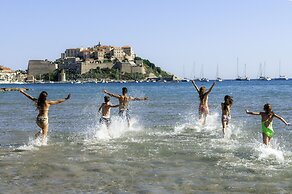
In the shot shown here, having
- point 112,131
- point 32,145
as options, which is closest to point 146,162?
point 32,145

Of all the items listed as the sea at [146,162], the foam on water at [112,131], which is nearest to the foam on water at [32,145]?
the sea at [146,162]

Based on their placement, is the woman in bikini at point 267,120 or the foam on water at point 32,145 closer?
the woman in bikini at point 267,120

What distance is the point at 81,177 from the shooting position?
27.7 ft

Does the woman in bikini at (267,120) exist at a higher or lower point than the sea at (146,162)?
higher

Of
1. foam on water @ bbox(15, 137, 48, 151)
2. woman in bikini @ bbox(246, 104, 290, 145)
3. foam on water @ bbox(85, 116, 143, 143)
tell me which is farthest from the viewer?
foam on water @ bbox(85, 116, 143, 143)

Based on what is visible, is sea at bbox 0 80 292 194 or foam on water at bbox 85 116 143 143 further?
foam on water at bbox 85 116 143 143

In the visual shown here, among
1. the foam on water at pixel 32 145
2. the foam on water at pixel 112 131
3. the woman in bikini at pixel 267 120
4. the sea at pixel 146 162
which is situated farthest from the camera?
the foam on water at pixel 112 131

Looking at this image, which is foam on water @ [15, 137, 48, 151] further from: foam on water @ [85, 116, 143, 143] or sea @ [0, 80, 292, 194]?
foam on water @ [85, 116, 143, 143]

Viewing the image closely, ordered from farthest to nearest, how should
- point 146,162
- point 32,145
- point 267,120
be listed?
point 32,145, point 267,120, point 146,162

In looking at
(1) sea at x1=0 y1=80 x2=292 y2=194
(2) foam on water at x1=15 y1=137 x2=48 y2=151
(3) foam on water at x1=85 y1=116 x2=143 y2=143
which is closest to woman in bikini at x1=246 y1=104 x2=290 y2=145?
(1) sea at x1=0 y1=80 x2=292 y2=194

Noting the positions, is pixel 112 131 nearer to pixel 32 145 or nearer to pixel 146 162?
pixel 32 145

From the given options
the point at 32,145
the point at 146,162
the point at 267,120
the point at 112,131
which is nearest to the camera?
the point at 146,162

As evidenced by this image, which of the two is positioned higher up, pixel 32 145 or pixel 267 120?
pixel 267 120

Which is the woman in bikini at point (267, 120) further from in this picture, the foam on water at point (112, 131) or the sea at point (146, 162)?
the foam on water at point (112, 131)
